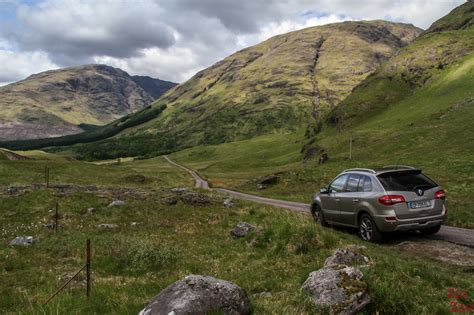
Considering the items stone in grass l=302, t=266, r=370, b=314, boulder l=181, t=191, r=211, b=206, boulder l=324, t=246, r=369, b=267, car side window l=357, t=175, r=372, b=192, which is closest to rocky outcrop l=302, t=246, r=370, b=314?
stone in grass l=302, t=266, r=370, b=314

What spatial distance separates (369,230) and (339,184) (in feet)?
9.10

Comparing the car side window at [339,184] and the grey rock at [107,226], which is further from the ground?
the car side window at [339,184]

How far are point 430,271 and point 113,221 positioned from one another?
16562 mm

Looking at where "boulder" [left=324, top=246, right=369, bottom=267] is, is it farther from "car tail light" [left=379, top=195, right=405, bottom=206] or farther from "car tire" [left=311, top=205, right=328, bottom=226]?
"car tire" [left=311, top=205, right=328, bottom=226]

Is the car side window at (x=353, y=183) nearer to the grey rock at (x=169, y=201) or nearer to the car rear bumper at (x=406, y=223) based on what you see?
the car rear bumper at (x=406, y=223)

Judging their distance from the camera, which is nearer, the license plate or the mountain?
the license plate

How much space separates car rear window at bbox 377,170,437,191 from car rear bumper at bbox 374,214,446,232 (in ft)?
3.65

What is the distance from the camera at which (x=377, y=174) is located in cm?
1516

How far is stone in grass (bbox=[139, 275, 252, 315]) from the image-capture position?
6207 millimetres

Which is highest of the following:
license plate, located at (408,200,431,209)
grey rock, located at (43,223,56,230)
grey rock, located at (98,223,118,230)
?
license plate, located at (408,200,431,209)

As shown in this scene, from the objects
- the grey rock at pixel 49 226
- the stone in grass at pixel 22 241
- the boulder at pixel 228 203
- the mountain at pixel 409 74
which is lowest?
the boulder at pixel 228 203

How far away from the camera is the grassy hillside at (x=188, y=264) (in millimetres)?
7504

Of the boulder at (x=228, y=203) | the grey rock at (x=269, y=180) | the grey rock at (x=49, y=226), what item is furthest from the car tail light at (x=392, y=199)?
the grey rock at (x=269, y=180)

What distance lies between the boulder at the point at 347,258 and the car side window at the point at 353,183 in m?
6.74
